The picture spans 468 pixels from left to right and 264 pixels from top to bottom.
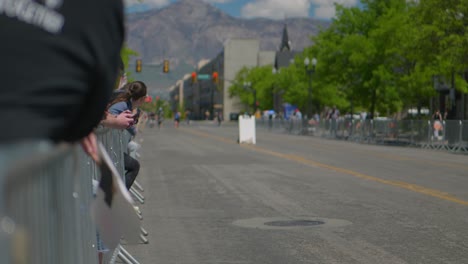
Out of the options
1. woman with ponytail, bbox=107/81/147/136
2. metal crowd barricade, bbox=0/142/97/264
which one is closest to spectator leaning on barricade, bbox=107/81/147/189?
woman with ponytail, bbox=107/81/147/136

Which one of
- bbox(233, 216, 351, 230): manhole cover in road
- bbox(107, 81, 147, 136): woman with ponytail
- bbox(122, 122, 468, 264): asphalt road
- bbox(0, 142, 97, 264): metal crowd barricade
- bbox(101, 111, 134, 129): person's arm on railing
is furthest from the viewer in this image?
bbox(107, 81, 147, 136): woman with ponytail

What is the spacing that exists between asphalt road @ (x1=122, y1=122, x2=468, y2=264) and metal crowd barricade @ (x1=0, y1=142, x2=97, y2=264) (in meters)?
5.02

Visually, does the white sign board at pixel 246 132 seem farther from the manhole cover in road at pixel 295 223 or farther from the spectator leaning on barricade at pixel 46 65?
the spectator leaning on barricade at pixel 46 65

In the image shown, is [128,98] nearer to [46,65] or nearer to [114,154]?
[114,154]

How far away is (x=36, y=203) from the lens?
2.05 metres

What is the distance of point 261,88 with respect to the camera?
121812 millimetres

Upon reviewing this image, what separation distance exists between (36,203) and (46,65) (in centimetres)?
37

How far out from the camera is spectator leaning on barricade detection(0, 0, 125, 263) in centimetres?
186

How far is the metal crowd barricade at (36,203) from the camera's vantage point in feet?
5.90

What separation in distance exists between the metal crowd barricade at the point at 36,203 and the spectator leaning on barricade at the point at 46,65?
1cm

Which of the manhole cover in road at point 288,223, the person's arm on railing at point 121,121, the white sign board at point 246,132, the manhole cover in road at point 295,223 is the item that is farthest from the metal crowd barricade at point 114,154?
the white sign board at point 246,132

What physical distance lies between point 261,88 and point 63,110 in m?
120

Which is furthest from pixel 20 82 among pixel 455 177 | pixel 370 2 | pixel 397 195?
pixel 370 2

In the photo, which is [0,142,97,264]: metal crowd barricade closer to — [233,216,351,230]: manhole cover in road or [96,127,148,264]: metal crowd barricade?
[96,127,148,264]: metal crowd barricade
